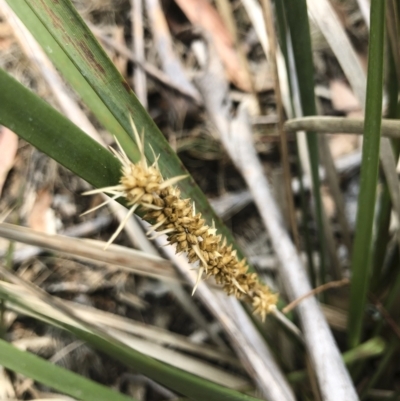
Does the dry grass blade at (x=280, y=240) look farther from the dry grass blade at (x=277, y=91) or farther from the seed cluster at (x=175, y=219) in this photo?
the seed cluster at (x=175, y=219)

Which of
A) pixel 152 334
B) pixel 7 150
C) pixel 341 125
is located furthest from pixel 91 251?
pixel 7 150

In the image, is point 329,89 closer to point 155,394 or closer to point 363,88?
point 363,88

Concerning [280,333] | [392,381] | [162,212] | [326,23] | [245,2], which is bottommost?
[392,381]

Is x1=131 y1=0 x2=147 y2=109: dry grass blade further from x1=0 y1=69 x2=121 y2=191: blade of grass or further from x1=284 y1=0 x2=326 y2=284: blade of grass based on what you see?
x1=0 y1=69 x2=121 y2=191: blade of grass

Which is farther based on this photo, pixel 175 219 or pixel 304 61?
pixel 304 61

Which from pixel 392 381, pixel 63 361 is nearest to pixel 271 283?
pixel 392 381

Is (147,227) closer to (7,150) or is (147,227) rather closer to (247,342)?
(247,342)
